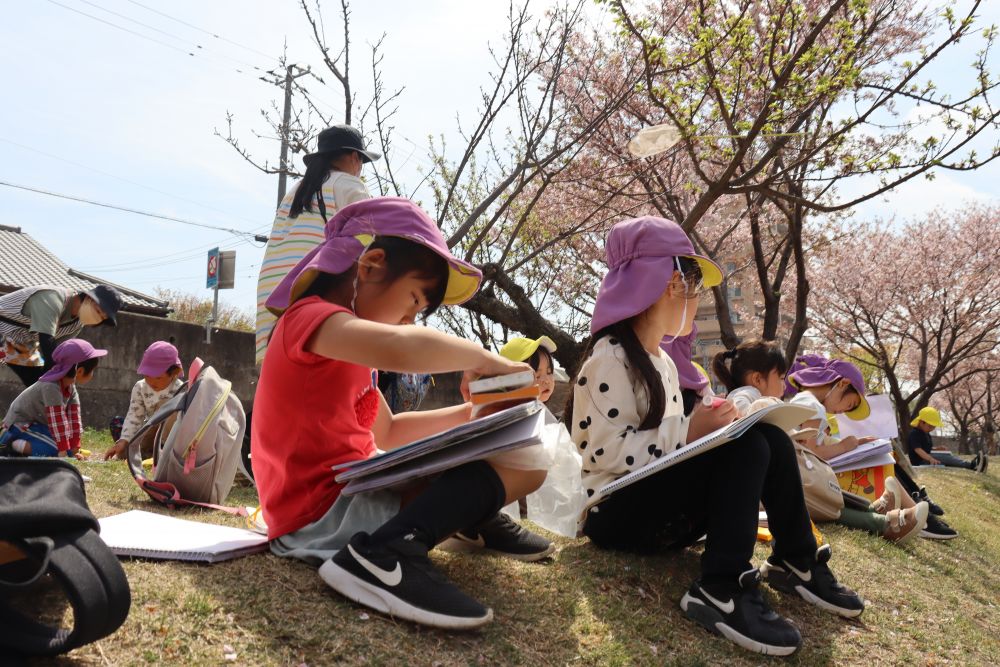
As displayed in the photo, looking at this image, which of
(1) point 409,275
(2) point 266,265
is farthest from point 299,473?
(2) point 266,265

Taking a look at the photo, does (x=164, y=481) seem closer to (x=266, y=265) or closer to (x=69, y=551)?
(x=266, y=265)

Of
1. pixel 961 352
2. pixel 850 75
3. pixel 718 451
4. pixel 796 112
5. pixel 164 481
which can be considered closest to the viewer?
pixel 718 451

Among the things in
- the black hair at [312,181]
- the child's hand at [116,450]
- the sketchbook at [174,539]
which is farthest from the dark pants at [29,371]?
the sketchbook at [174,539]

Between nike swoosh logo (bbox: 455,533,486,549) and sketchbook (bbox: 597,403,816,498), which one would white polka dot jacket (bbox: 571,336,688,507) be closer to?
sketchbook (bbox: 597,403,816,498)

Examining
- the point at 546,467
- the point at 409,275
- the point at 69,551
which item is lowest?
the point at 69,551

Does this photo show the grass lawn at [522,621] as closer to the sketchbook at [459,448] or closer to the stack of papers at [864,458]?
the sketchbook at [459,448]

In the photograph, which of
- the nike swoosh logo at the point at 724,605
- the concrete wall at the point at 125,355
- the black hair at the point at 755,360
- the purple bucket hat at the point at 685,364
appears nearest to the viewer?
the nike swoosh logo at the point at 724,605

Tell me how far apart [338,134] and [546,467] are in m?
2.39

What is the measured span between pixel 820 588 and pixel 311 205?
2696mm

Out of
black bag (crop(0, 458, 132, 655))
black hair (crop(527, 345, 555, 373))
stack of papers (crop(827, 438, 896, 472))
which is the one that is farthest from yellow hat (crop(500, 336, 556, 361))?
black bag (crop(0, 458, 132, 655))

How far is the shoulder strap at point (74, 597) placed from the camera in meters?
1.37

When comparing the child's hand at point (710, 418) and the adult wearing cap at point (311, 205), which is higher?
the adult wearing cap at point (311, 205)

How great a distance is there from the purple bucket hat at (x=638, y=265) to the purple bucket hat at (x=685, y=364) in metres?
0.60

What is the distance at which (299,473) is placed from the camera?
209 cm
